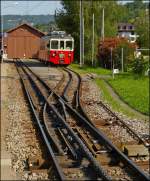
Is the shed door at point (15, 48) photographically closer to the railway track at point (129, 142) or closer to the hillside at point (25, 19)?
the hillside at point (25, 19)

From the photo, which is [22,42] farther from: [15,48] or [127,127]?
[127,127]

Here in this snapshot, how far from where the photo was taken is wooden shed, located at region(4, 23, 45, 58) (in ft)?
262

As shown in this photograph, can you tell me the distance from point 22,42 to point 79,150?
2865 inches

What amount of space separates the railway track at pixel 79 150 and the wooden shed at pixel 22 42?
2485 inches

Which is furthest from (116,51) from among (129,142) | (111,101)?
(129,142)

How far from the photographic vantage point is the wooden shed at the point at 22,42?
262 ft

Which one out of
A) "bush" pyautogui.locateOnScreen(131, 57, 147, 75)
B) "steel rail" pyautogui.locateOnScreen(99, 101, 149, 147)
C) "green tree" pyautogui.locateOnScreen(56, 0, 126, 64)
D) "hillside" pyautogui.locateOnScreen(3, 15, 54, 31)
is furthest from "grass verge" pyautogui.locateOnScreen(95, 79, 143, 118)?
"green tree" pyautogui.locateOnScreen(56, 0, 126, 64)

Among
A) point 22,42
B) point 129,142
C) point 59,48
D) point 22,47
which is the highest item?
point 22,42

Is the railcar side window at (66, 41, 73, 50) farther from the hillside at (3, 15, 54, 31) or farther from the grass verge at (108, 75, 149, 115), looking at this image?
the grass verge at (108, 75, 149, 115)

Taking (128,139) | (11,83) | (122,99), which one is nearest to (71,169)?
(128,139)

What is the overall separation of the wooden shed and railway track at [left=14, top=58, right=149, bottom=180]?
2485 inches

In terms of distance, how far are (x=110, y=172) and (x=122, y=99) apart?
1284 centimetres

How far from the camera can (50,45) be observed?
142ft

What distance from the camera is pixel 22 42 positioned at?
8300 cm
